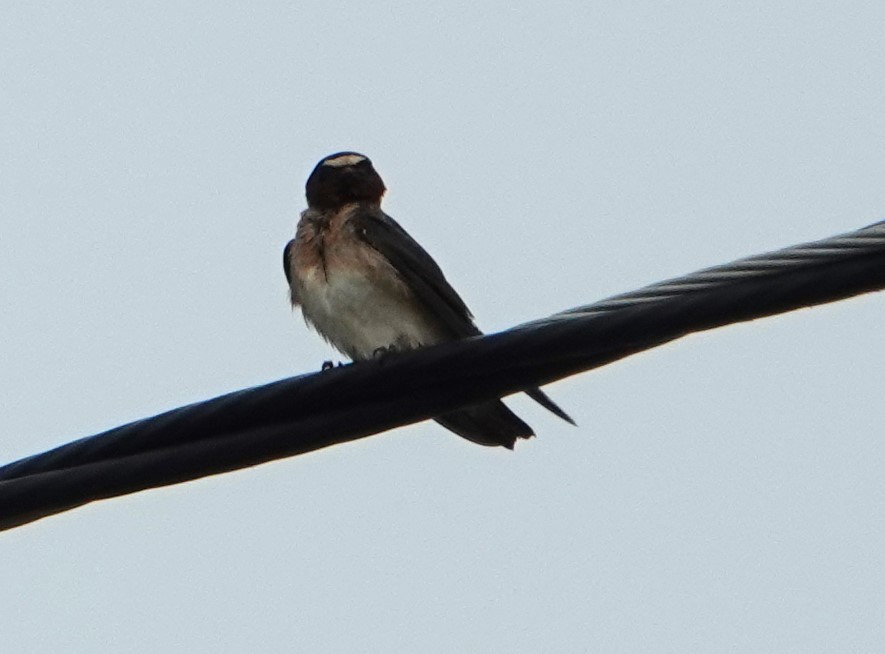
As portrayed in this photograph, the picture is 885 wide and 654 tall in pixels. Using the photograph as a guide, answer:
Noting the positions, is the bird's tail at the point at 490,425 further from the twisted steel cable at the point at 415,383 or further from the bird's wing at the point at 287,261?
the twisted steel cable at the point at 415,383

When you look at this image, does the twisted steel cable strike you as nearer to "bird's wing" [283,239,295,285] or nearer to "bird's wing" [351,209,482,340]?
"bird's wing" [351,209,482,340]

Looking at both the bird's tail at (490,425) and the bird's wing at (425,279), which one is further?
the bird's wing at (425,279)

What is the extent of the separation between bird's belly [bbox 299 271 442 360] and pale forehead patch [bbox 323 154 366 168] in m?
0.82

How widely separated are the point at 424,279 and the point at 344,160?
1025mm

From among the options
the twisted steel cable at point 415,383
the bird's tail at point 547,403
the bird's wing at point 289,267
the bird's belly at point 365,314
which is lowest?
the twisted steel cable at point 415,383

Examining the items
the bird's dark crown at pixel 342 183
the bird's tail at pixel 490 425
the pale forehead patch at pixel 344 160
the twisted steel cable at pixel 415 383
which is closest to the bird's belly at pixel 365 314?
the bird's tail at pixel 490 425

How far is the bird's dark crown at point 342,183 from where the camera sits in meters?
7.62

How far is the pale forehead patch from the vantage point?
309 inches

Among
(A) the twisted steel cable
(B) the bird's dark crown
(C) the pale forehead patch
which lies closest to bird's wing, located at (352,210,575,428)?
(B) the bird's dark crown

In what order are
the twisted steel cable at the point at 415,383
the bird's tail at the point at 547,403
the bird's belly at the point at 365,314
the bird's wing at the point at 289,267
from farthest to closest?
the bird's wing at the point at 289,267 → the bird's belly at the point at 365,314 → the bird's tail at the point at 547,403 → the twisted steel cable at the point at 415,383

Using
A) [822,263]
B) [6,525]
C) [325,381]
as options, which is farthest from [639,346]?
[6,525]

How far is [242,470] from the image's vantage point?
425 cm

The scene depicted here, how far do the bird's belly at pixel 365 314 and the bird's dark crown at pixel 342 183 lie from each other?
55 centimetres

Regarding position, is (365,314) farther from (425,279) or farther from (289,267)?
(289,267)
